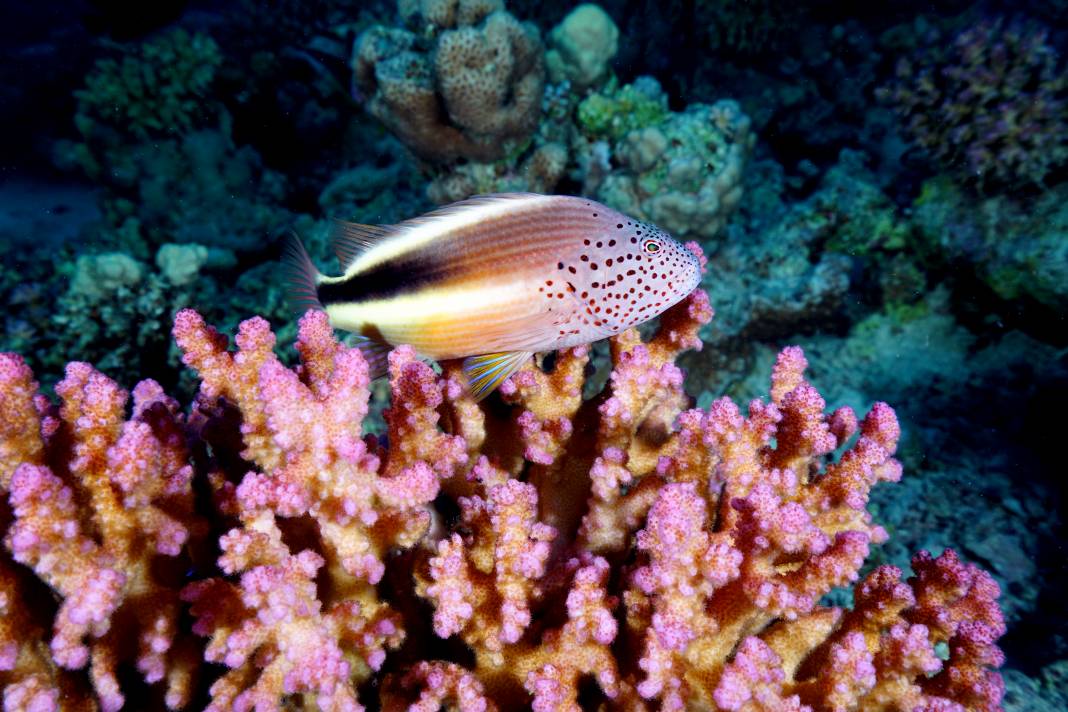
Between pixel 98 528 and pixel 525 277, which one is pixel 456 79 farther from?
pixel 98 528

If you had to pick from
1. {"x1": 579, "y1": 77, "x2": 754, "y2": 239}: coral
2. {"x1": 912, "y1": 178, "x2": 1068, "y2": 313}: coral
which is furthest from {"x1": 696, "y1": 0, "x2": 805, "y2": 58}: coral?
{"x1": 912, "y1": 178, "x2": 1068, "y2": 313}: coral

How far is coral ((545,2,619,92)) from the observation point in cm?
681

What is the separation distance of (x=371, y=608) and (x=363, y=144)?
33.0ft

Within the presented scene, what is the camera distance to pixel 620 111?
22.1ft

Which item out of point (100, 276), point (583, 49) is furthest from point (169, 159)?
point (583, 49)

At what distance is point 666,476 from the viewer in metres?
2.21

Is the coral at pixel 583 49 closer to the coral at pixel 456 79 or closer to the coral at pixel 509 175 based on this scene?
the coral at pixel 456 79

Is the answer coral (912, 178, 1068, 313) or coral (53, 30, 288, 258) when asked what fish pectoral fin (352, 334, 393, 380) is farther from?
coral (53, 30, 288, 258)

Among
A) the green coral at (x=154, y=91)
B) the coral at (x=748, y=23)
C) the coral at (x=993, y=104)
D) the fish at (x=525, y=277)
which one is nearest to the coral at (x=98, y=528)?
the fish at (x=525, y=277)

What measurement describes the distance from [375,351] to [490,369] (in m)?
0.70

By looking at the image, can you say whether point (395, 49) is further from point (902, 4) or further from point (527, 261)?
point (902, 4)

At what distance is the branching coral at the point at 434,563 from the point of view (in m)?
1.67

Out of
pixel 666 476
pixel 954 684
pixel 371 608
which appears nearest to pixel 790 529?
pixel 666 476

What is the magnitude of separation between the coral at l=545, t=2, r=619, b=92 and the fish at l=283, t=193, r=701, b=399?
5.03 meters
